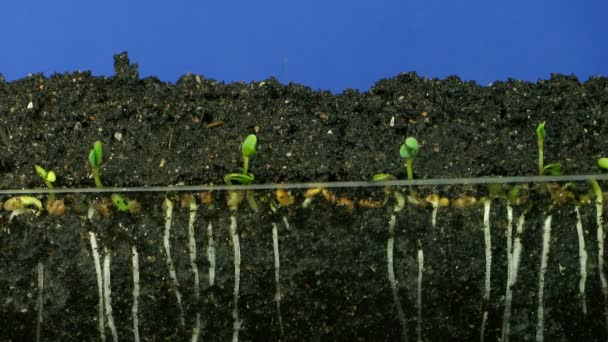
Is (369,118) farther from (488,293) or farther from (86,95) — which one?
(86,95)

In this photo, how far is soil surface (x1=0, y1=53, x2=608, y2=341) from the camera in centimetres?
128

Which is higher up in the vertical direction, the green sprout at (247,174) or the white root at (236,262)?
the green sprout at (247,174)

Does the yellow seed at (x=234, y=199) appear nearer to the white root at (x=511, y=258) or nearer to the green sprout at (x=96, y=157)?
the green sprout at (x=96, y=157)

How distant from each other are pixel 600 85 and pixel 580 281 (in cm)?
40

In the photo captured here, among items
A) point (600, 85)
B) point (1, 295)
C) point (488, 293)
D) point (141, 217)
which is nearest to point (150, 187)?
point (141, 217)

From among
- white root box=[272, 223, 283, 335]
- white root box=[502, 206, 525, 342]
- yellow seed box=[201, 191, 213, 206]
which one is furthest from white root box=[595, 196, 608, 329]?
yellow seed box=[201, 191, 213, 206]

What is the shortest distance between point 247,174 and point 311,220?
0.15 meters

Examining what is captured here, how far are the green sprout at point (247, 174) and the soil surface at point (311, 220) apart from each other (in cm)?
2

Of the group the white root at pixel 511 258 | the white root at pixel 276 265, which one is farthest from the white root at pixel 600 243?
the white root at pixel 276 265

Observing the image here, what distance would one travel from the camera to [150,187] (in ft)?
4.33

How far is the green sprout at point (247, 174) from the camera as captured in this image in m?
1.27

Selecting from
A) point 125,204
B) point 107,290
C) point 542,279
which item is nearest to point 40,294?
point 107,290

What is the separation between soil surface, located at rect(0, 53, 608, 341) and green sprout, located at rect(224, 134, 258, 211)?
0.6 inches

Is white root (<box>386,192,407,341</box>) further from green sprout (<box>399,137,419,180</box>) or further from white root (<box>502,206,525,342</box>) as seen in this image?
white root (<box>502,206,525,342</box>)
